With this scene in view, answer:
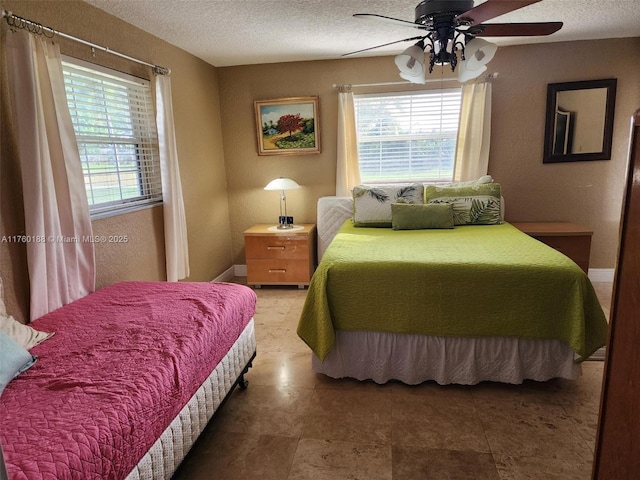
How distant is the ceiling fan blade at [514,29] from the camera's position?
2.11 m

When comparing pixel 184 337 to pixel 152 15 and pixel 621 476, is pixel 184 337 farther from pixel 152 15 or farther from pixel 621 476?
pixel 152 15

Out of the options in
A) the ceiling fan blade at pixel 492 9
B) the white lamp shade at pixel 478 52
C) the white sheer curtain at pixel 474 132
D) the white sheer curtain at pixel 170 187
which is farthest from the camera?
the white sheer curtain at pixel 474 132

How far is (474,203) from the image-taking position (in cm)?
334

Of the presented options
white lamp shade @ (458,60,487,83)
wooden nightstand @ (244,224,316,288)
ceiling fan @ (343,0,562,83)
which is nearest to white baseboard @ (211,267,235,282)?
wooden nightstand @ (244,224,316,288)

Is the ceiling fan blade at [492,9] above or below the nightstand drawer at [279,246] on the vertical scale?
above

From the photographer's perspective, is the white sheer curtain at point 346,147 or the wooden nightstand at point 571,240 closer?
the wooden nightstand at point 571,240

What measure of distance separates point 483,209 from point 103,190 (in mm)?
2857

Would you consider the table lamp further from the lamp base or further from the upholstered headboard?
the upholstered headboard

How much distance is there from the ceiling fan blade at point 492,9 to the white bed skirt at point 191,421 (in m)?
1.99

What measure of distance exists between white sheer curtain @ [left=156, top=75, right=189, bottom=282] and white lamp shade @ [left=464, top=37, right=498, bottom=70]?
211cm

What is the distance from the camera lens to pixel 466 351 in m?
2.21

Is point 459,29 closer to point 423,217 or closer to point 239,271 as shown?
point 423,217

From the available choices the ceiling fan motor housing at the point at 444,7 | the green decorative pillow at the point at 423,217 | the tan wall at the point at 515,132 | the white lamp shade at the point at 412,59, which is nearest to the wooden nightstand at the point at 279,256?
the tan wall at the point at 515,132

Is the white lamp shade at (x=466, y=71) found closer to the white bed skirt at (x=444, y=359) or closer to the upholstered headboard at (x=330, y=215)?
the white bed skirt at (x=444, y=359)
